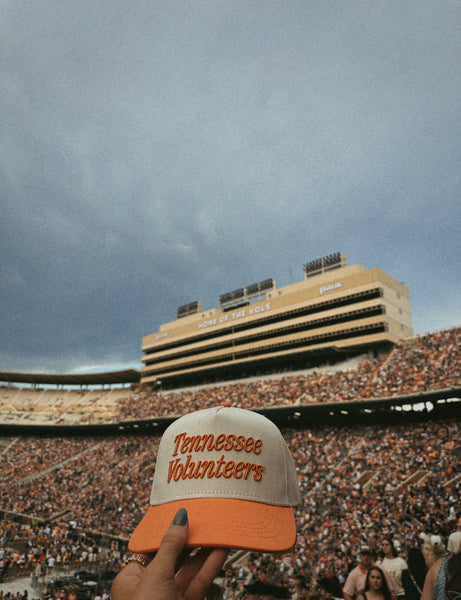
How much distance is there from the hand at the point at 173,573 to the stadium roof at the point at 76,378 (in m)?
54.3

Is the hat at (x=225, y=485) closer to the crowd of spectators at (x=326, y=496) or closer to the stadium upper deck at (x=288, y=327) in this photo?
the crowd of spectators at (x=326, y=496)

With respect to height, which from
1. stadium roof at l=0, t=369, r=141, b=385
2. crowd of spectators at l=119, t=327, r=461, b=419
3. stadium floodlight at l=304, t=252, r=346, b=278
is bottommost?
crowd of spectators at l=119, t=327, r=461, b=419

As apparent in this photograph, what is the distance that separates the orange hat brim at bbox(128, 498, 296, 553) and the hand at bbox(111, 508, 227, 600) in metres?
0.07

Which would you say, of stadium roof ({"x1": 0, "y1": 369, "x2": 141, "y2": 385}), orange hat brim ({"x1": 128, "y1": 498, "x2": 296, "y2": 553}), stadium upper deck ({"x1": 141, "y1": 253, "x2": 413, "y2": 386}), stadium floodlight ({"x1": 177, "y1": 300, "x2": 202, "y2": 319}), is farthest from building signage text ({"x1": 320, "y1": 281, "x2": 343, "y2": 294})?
orange hat brim ({"x1": 128, "y1": 498, "x2": 296, "y2": 553})

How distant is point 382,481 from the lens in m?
18.3

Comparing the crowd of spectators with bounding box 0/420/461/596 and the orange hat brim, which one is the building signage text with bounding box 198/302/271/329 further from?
the orange hat brim

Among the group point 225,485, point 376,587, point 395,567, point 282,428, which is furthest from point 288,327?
point 225,485

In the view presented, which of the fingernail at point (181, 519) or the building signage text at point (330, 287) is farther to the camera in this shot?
the building signage text at point (330, 287)

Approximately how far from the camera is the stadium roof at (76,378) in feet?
181

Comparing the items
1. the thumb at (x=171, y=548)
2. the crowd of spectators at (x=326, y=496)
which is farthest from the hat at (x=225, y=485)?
the crowd of spectators at (x=326, y=496)

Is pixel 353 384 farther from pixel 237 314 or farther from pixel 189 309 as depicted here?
pixel 189 309

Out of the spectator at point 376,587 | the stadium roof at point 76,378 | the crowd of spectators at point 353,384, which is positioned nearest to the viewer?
the spectator at point 376,587

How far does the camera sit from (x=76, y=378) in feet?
185

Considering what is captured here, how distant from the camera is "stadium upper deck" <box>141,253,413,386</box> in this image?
35469 mm
